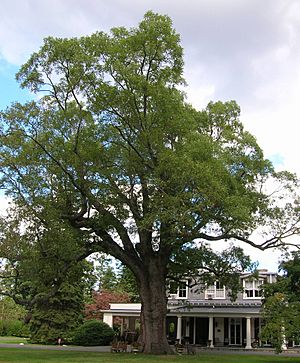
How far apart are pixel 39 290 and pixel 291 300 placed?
14.5 m

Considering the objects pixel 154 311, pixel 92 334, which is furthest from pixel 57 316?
pixel 154 311

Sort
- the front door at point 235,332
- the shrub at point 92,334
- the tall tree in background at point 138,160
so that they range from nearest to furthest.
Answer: the tall tree in background at point 138,160 → the shrub at point 92,334 → the front door at point 235,332

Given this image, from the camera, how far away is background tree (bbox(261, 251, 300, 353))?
21.6 meters

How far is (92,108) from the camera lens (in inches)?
855

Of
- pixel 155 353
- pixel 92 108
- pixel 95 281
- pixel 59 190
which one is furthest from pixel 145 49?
pixel 95 281

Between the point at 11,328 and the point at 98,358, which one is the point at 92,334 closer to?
the point at 98,358

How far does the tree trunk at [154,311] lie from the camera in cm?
2506

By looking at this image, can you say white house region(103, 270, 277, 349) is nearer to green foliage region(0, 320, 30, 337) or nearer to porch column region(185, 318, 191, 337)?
porch column region(185, 318, 191, 337)

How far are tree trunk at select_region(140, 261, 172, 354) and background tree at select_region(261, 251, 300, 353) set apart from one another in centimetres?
558

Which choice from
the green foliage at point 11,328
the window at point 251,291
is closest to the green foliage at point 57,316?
the window at point 251,291

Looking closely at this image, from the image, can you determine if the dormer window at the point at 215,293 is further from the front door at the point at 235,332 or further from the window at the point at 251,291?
the front door at the point at 235,332

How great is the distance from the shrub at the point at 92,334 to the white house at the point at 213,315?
489 cm

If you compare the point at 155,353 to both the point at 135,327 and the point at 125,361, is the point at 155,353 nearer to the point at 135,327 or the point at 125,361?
the point at 125,361

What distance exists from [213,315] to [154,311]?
15035mm
